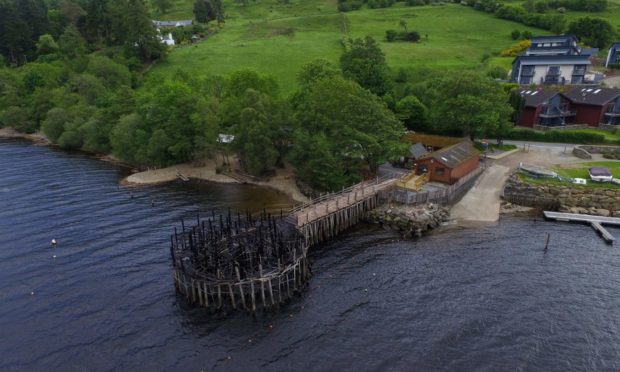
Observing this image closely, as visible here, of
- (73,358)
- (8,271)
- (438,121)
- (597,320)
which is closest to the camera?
(73,358)

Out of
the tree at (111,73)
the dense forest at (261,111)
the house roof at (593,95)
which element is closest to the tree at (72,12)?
the dense forest at (261,111)

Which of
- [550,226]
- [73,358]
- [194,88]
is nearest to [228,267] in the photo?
[73,358]

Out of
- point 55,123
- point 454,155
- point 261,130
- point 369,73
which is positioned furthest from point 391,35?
point 55,123

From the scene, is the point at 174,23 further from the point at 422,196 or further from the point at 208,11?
the point at 422,196

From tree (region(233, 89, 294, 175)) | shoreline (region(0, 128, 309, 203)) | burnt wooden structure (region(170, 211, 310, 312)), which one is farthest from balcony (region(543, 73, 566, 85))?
burnt wooden structure (region(170, 211, 310, 312))

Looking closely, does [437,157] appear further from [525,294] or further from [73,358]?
[73,358]
